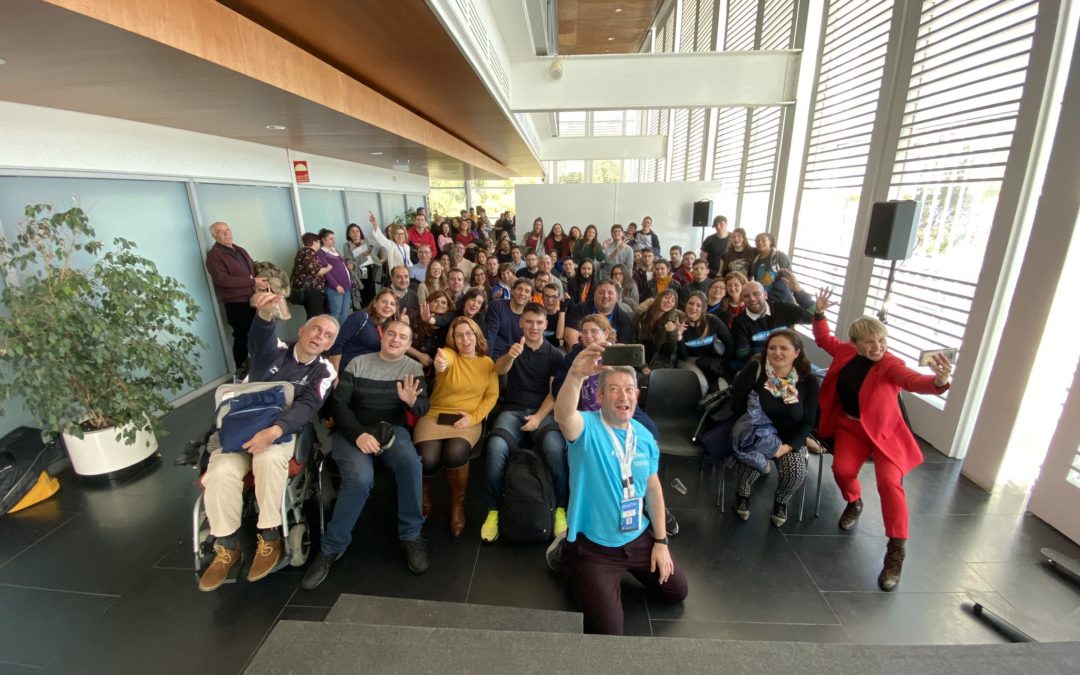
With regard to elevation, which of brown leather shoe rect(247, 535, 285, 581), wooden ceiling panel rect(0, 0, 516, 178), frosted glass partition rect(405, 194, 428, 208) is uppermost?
wooden ceiling panel rect(0, 0, 516, 178)

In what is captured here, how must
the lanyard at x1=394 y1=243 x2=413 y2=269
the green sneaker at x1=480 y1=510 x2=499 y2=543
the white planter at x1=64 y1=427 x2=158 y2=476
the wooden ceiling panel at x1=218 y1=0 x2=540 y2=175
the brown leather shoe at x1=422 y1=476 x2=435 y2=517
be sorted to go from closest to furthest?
the wooden ceiling panel at x1=218 y1=0 x2=540 y2=175 < the green sneaker at x1=480 y1=510 x2=499 y2=543 < the brown leather shoe at x1=422 y1=476 x2=435 y2=517 < the white planter at x1=64 y1=427 x2=158 y2=476 < the lanyard at x1=394 y1=243 x2=413 y2=269

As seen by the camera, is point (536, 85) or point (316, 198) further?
point (316, 198)

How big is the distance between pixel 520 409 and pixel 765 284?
12.3 feet

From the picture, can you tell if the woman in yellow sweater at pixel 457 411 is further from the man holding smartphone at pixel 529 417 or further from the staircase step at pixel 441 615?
the staircase step at pixel 441 615

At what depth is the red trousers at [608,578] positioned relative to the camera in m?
2.08

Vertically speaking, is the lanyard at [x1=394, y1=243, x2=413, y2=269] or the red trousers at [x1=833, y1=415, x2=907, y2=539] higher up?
the lanyard at [x1=394, y1=243, x2=413, y2=269]

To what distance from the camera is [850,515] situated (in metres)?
3.01

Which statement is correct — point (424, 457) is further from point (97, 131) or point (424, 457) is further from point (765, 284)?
point (765, 284)

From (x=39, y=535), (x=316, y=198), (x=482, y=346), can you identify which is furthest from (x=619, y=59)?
(x=39, y=535)

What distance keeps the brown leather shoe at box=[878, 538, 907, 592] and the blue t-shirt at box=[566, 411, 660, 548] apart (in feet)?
4.87

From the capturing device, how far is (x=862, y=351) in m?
2.97

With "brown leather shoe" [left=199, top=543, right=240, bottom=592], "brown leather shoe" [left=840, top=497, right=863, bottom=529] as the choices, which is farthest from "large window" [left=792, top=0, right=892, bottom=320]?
"brown leather shoe" [left=199, top=543, right=240, bottom=592]

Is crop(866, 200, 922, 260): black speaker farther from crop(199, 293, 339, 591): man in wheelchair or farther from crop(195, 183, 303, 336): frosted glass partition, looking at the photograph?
crop(195, 183, 303, 336): frosted glass partition

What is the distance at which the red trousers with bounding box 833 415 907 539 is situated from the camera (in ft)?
8.61
